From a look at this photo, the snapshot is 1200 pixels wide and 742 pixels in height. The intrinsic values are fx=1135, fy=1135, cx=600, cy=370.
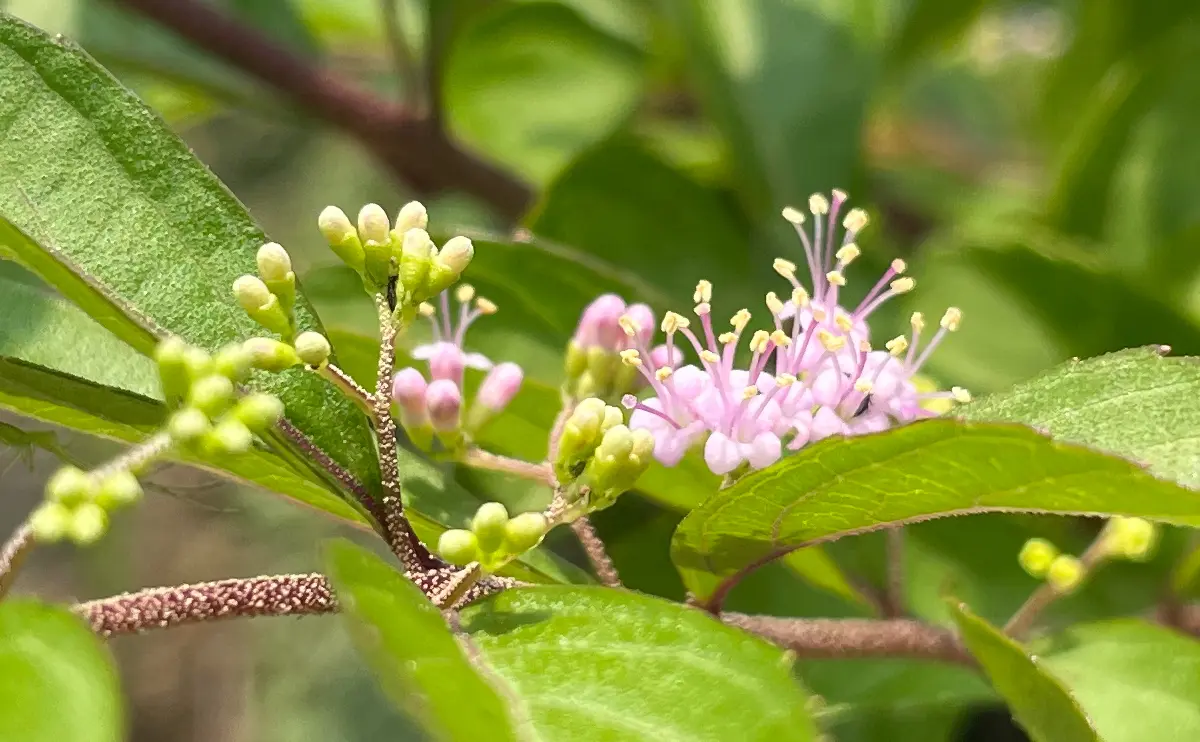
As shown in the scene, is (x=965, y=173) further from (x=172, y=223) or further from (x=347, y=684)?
(x=172, y=223)

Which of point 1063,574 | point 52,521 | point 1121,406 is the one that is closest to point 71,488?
point 52,521

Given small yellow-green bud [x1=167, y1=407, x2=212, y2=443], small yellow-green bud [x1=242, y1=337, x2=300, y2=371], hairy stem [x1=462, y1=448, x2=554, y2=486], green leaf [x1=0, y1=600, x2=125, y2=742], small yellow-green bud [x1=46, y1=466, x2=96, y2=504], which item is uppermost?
small yellow-green bud [x1=242, y1=337, x2=300, y2=371]

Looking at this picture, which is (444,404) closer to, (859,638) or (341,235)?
(341,235)

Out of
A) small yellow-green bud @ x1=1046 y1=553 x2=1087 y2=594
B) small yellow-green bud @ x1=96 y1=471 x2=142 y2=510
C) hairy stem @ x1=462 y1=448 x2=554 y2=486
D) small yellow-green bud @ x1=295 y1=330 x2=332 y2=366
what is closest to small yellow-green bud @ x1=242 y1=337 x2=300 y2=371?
small yellow-green bud @ x1=295 y1=330 x2=332 y2=366

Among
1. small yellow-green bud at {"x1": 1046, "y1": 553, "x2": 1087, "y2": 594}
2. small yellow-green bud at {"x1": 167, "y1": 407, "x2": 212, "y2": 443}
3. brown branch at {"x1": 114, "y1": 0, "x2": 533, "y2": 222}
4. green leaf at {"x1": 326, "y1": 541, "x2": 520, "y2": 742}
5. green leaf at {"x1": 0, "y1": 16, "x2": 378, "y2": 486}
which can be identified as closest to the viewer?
green leaf at {"x1": 326, "y1": 541, "x2": 520, "y2": 742}

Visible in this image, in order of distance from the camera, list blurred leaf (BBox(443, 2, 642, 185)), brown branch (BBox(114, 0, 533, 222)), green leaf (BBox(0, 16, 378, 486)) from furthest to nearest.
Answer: blurred leaf (BBox(443, 2, 642, 185))
brown branch (BBox(114, 0, 533, 222))
green leaf (BBox(0, 16, 378, 486))

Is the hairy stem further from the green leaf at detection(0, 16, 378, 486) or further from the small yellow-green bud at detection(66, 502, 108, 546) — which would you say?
the small yellow-green bud at detection(66, 502, 108, 546)

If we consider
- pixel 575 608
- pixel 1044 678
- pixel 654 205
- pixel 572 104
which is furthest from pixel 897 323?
pixel 575 608

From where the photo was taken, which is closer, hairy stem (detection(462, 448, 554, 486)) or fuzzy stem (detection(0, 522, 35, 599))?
fuzzy stem (detection(0, 522, 35, 599))
